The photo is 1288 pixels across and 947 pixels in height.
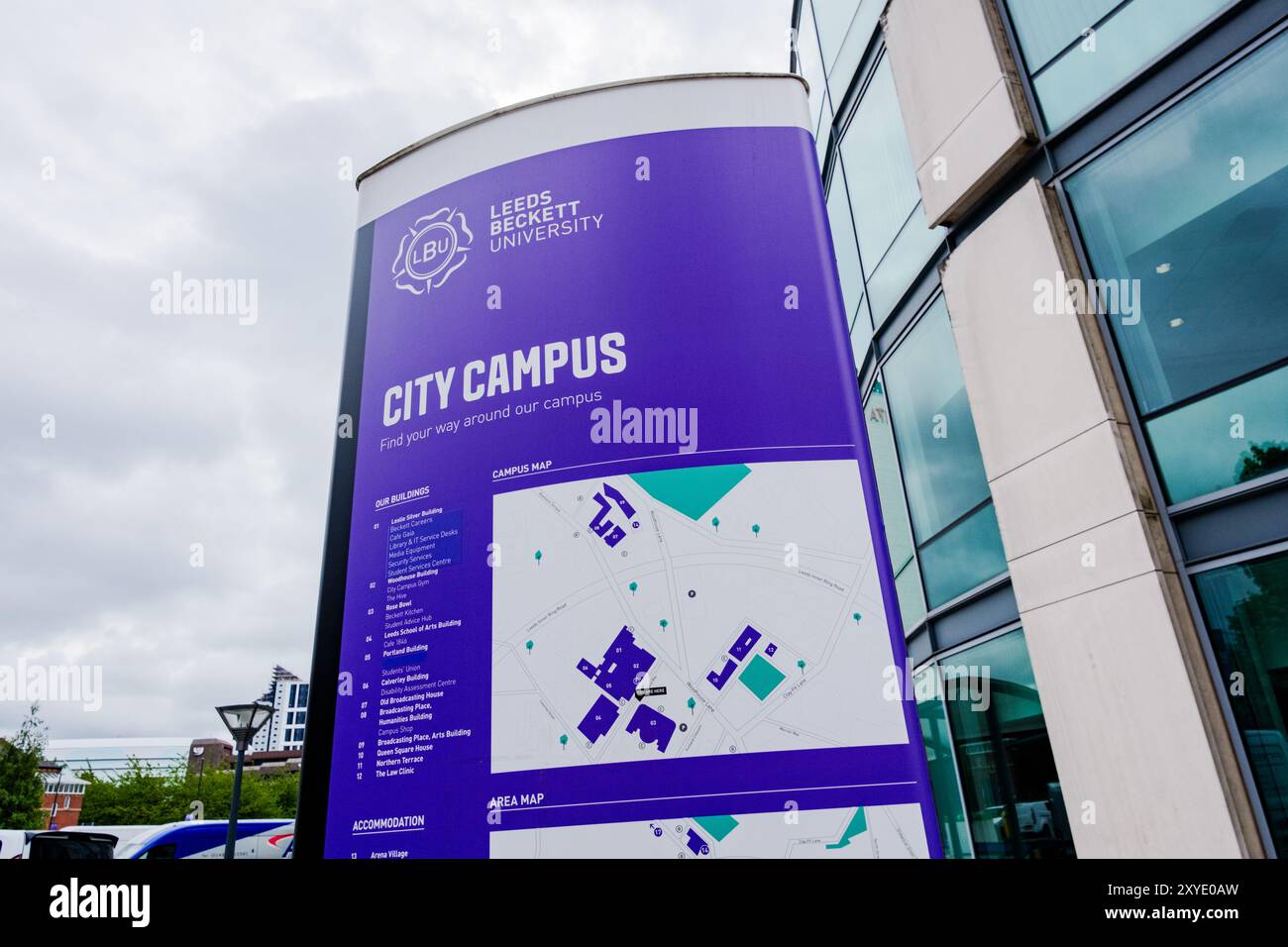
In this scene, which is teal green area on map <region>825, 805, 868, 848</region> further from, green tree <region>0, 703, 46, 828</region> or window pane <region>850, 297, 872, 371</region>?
green tree <region>0, 703, 46, 828</region>

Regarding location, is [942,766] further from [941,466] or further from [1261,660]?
[1261,660]

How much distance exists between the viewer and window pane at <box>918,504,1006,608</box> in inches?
301

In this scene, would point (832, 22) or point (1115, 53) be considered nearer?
point (1115, 53)

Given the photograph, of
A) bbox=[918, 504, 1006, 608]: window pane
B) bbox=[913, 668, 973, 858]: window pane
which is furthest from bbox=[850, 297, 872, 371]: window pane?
bbox=[913, 668, 973, 858]: window pane

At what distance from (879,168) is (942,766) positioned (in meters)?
7.43

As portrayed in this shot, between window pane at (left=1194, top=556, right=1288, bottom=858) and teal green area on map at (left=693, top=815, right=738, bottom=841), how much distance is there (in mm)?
4114

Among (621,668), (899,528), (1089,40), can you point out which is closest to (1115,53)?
(1089,40)

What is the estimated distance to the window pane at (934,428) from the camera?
812 cm

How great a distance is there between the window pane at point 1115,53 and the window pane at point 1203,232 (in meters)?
0.55

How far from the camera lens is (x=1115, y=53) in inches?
258

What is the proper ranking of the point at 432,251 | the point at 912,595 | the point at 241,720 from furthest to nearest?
the point at 241,720
the point at 912,595
the point at 432,251
